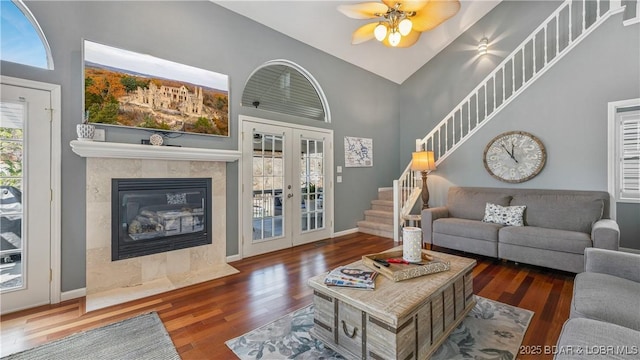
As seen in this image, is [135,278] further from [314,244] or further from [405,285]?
[405,285]

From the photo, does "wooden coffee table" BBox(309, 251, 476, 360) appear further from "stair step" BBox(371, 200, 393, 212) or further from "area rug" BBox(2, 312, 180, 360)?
"stair step" BBox(371, 200, 393, 212)

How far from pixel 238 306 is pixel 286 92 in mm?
3275

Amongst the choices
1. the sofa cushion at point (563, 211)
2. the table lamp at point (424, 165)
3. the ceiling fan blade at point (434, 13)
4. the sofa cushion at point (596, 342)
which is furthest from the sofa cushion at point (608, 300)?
the table lamp at point (424, 165)

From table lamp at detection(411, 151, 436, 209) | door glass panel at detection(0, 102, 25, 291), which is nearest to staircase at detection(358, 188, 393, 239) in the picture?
table lamp at detection(411, 151, 436, 209)

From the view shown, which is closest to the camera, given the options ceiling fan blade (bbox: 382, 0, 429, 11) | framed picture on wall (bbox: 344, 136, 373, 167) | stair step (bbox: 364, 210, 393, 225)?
ceiling fan blade (bbox: 382, 0, 429, 11)

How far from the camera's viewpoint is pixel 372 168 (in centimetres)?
578

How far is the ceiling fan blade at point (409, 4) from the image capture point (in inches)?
98.0

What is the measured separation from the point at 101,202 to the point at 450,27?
649 cm

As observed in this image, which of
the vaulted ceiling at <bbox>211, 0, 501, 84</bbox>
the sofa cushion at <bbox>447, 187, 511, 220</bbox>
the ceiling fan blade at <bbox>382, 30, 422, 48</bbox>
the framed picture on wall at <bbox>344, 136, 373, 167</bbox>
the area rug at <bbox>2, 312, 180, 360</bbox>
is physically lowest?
the area rug at <bbox>2, 312, 180, 360</bbox>

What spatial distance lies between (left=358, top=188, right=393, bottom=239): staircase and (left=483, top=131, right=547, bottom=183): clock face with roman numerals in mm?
1852

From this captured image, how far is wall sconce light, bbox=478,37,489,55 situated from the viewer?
5.36 metres

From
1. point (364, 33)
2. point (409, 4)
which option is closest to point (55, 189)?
point (364, 33)

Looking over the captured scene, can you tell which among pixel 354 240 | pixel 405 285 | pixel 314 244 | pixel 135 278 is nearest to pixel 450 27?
pixel 354 240

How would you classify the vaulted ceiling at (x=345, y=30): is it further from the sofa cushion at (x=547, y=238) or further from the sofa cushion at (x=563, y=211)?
the sofa cushion at (x=547, y=238)
